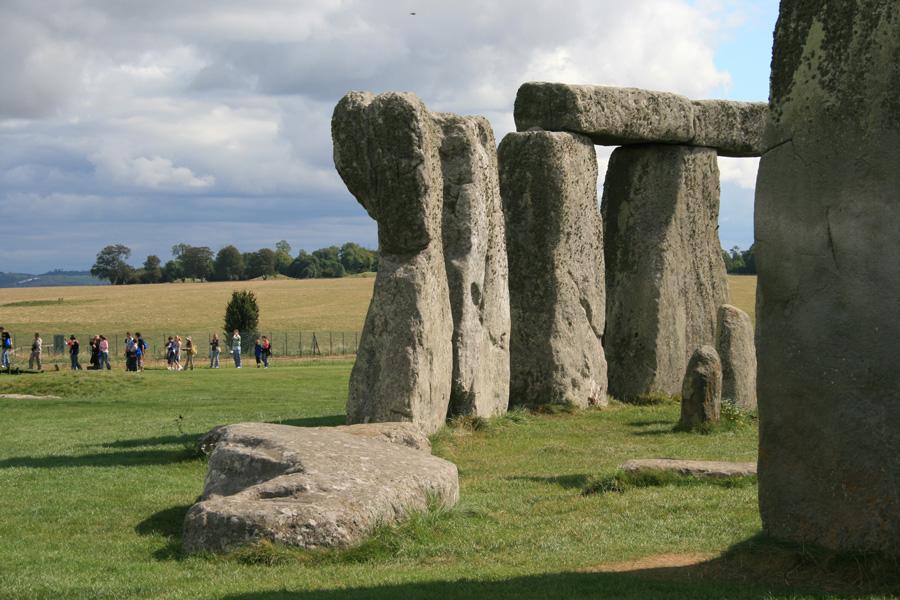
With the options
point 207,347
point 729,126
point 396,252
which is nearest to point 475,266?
point 396,252

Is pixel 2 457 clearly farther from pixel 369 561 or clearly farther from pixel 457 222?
pixel 369 561

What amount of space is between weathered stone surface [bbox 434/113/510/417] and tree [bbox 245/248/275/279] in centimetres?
→ 11715

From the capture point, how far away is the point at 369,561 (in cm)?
898

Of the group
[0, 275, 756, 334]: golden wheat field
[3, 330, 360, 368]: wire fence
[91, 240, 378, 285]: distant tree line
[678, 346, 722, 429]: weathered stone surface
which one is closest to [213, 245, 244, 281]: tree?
[91, 240, 378, 285]: distant tree line

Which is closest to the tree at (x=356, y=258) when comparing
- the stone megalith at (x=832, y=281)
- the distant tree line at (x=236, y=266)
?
the distant tree line at (x=236, y=266)

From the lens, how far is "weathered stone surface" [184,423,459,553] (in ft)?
29.3

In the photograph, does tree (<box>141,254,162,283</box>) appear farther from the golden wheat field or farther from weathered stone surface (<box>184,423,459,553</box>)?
weathered stone surface (<box>184,423,459,553</box>)

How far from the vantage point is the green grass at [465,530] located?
26.2 ft

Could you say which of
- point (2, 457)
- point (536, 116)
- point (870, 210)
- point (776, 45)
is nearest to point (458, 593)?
point (870, 210)

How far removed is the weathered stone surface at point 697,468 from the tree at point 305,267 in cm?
12284

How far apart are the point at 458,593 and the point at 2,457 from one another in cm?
966

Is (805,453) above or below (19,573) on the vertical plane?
above

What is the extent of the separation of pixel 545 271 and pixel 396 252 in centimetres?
530

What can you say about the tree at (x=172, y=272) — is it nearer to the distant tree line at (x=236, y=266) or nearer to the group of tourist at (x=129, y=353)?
the distant tree line at (x=236, y=266)
